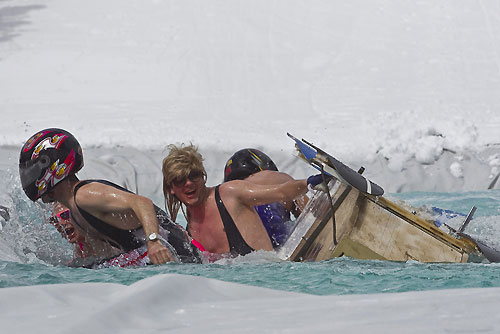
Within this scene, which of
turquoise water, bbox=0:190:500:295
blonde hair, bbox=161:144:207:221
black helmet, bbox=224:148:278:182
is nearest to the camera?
turquoise water, bbox=0:190:500:295

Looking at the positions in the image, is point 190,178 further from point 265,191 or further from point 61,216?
point 61,216

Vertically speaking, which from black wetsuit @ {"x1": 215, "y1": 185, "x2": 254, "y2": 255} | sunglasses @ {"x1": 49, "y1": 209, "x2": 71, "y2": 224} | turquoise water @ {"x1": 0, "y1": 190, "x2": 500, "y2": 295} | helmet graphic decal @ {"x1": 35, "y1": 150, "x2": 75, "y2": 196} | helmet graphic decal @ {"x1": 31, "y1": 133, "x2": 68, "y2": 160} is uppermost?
helmet graphic decal @ {"x1": 31, "y1": 133, "x2": 68, "y2": 160}

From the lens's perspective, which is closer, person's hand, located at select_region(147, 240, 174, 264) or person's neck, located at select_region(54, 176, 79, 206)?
person's hand, located at select_region(147, 240, 174, 264)

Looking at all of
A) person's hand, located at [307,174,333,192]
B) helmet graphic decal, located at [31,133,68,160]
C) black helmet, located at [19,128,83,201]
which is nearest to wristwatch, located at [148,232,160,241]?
black helmet, located at [19,128,83,201]

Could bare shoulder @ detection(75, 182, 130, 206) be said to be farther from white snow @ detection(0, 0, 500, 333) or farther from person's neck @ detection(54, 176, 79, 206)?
white snow @ detection(0, 0, 500, 333)

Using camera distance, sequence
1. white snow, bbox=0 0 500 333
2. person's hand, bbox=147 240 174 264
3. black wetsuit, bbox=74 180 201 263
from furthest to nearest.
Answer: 1. black wetsuit, bbox=74 180 201 263
2. person's hand, bbox=147 240 174 264
3. white snow, bbox=0 0 500 333

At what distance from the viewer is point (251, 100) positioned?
1154cm

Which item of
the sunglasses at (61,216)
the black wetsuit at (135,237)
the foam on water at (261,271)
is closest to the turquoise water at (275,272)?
the foam on water at (261,271)

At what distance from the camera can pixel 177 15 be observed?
14.7 meters

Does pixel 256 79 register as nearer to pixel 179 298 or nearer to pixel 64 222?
pixel 64 222

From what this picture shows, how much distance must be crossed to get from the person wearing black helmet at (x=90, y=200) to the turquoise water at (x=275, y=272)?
155mm

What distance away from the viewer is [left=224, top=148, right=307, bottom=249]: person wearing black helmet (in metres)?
4.12

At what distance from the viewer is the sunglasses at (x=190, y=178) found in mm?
3869

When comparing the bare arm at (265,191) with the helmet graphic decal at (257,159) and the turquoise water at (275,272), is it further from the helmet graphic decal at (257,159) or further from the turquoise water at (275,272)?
the helmet graphic decal at (257,159)
